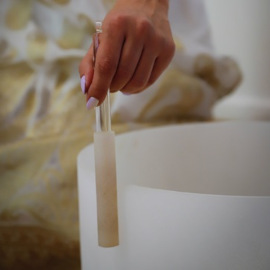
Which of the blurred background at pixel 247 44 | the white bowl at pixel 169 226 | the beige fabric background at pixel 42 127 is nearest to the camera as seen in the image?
the white bowl at pixel 169 226

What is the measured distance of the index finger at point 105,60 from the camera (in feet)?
1.12

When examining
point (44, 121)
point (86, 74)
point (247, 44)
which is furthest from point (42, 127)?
point (247, 44)

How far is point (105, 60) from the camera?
35 cm

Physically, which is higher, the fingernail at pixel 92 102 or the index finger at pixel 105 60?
the index finger at pixel 105 60

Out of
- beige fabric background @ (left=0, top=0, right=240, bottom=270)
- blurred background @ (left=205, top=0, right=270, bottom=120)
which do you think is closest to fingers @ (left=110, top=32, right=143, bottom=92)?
beige fabric background @ (left=0, top=0, right=240, bottom=270)

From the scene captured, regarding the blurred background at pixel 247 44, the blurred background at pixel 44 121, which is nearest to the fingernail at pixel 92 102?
the blurred background at pixel 44 121

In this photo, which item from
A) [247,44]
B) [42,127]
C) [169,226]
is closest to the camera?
[169,226]

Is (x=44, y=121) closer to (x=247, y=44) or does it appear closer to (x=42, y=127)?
(x=42, y=127)

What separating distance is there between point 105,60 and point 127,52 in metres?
0.03

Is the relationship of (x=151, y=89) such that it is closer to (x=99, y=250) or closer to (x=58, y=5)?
(x=58, y=5)

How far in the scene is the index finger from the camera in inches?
13.5

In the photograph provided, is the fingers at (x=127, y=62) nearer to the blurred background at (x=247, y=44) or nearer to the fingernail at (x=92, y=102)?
the fingernail at (x=92, y=102)

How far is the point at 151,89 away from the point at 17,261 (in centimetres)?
28

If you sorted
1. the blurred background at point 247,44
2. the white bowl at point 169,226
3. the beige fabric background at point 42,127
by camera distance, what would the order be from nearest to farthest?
the white bowl at point 169,226 → the beige fabric background at point 42,127 → the blurred background at point 247,44
